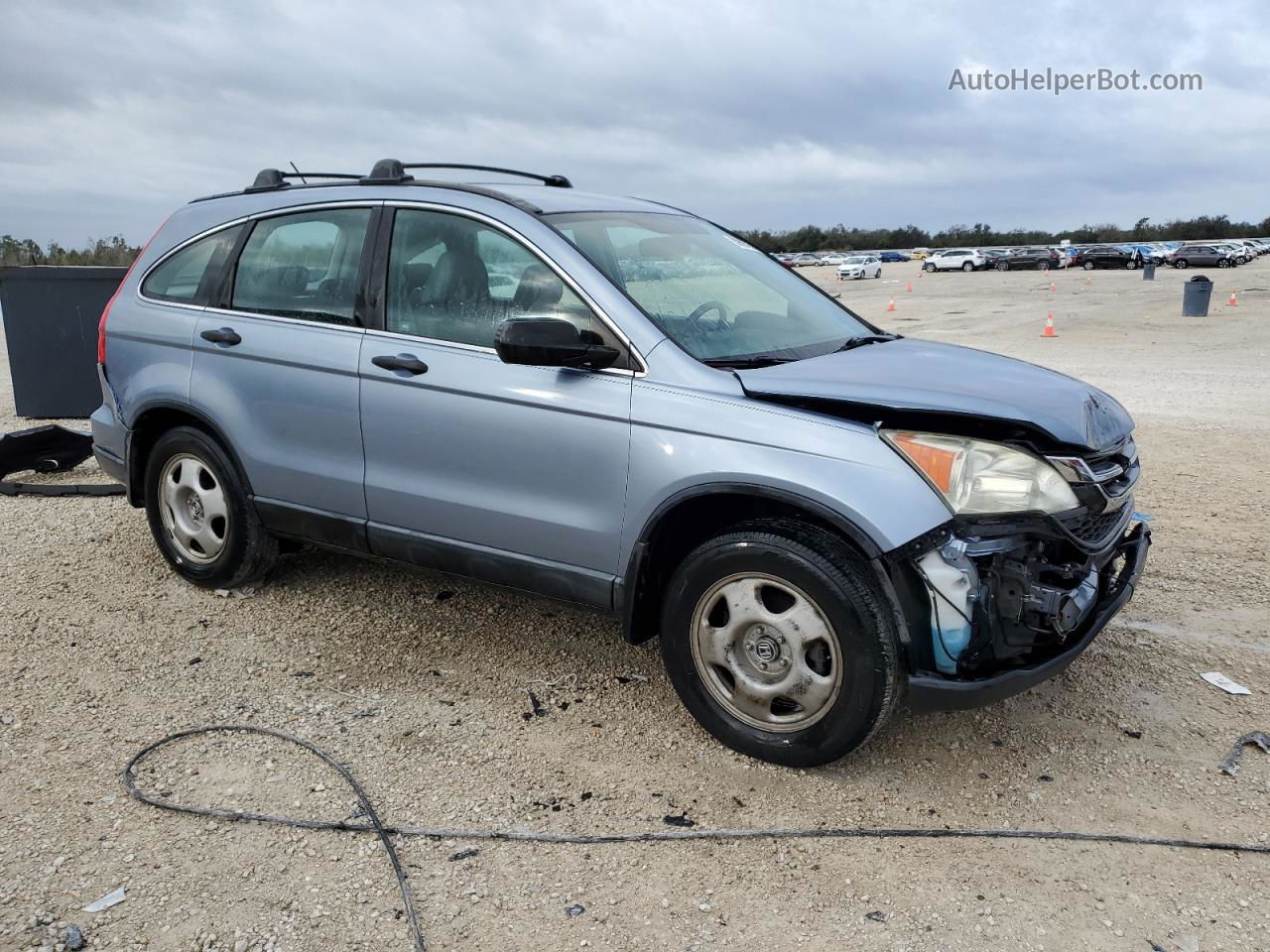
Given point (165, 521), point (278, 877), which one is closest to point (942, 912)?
point (278, 877)

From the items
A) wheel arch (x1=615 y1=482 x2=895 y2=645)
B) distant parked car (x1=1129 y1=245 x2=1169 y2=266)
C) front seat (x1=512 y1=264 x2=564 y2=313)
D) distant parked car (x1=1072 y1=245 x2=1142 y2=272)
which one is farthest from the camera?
distant parked car (x1=1072 y1=245 x2=1142 y2=272)

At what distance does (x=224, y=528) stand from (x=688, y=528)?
246cm

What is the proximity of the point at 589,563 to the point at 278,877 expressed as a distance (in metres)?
1.38

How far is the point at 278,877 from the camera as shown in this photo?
2.91m

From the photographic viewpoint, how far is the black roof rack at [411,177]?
14.4ft

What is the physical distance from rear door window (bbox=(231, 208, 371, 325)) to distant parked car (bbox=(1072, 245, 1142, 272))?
6038 centimetres

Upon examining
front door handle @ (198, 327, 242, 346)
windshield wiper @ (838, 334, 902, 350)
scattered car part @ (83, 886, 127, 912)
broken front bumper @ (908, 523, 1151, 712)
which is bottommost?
scattered car part @ (83, 886, 127, 912)

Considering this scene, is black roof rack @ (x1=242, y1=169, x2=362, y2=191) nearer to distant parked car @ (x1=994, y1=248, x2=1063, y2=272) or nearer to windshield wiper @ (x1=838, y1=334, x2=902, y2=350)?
windshield wiper @ (x1=838, y1=334, x2=902, y2=350)

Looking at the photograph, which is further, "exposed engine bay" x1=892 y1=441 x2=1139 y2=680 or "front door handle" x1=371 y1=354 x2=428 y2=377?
"front door handle" x1=371 y1=354 x2=428 y2=377

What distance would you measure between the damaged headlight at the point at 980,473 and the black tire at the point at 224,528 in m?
3.01

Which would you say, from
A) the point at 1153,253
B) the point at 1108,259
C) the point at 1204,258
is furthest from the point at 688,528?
the point at 1153,253

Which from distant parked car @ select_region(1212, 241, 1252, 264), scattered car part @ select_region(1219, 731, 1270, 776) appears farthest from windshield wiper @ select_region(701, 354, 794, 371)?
distant parked car @ select_region(1212, 241, 1252, 264)

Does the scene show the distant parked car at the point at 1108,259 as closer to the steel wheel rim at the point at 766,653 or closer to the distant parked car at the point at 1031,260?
the distant parked car at the point at 1031,260

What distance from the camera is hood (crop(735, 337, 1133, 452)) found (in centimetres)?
313
